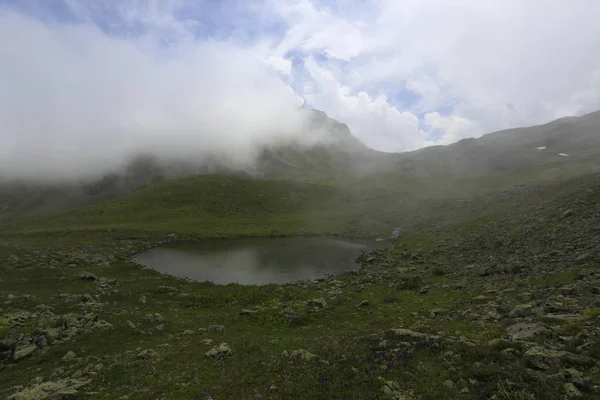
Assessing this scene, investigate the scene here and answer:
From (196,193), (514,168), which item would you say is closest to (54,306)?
(196,193)

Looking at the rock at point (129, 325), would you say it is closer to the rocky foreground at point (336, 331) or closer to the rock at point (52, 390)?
the rocky foreground at point (336, 331)

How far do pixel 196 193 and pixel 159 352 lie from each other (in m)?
140

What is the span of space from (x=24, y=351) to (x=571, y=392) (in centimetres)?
2961

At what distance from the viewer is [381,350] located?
1750 centimetres

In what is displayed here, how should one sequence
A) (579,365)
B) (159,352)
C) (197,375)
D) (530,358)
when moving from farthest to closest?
(159,352), (197,375), (530,358), (579,365)

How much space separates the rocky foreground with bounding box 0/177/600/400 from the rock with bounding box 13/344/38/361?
0.40 ft

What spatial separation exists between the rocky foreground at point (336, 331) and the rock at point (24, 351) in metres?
0.12

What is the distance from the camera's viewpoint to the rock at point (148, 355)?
63.9 feet

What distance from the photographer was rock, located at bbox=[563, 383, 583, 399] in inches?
391

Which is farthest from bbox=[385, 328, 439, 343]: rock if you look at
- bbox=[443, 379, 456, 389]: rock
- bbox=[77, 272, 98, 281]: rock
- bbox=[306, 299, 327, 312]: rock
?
bbox=[77, 272, 98, 281]: rock

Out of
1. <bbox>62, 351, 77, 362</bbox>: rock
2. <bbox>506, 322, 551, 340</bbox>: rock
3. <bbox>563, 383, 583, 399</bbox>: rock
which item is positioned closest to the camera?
<bbox>563, 383, 583, 399</bbox>: rock

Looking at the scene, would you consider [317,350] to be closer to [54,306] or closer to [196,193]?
[54,306]

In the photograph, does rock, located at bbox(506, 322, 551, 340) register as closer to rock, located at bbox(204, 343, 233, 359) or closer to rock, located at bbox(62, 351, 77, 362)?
rock, located at bbox(204, 343, 233, 359)

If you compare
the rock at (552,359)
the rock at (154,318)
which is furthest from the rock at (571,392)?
the rock at (154,318)
